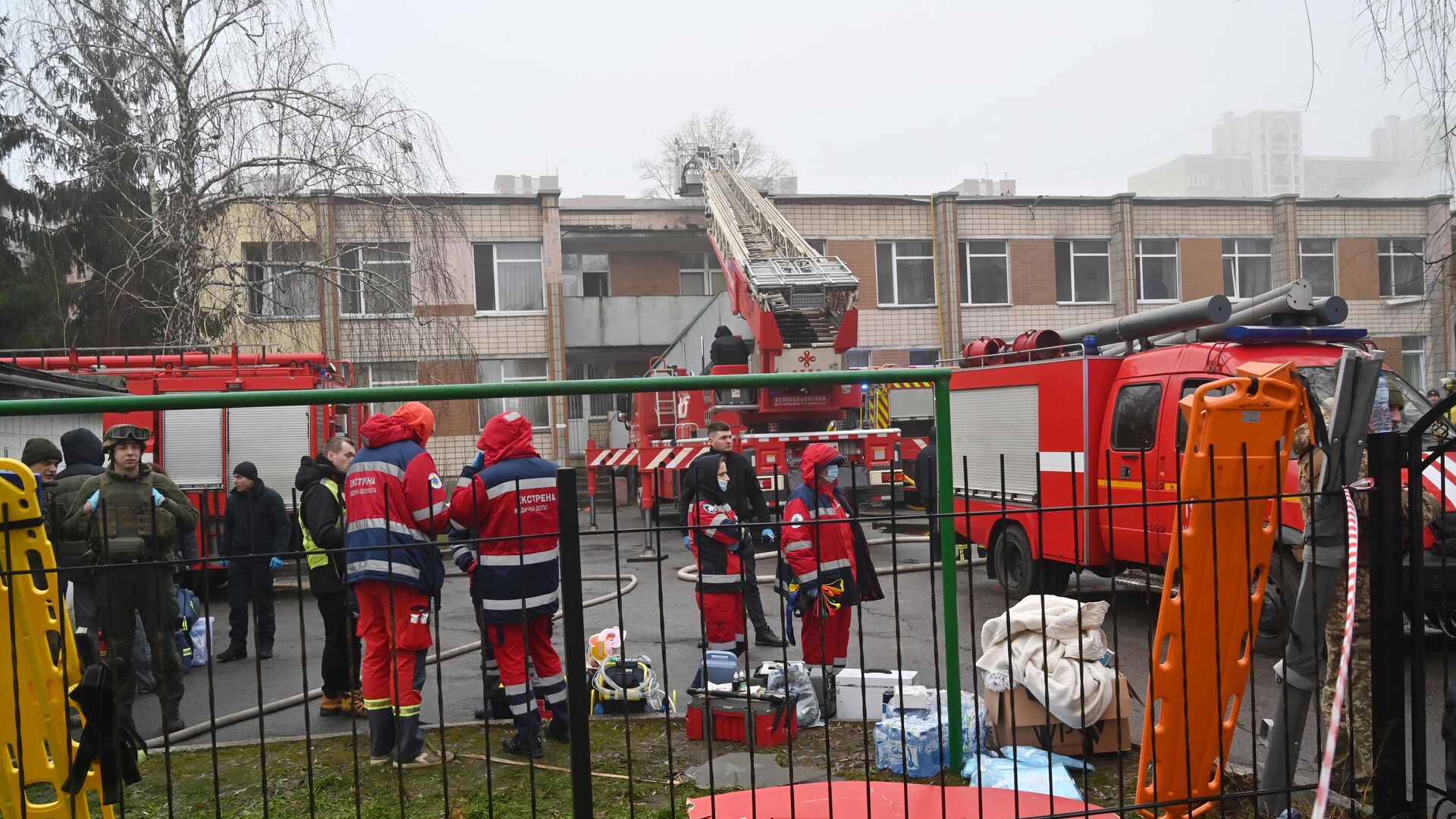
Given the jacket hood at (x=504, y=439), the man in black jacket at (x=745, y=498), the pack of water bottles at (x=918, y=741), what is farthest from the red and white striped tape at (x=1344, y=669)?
the man in black jacket at (x=745, y=498)

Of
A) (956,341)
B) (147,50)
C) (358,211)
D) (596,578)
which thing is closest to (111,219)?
(147,50)

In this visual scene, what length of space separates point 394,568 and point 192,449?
8.04 meters

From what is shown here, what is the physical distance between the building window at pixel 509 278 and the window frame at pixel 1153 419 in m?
21.3

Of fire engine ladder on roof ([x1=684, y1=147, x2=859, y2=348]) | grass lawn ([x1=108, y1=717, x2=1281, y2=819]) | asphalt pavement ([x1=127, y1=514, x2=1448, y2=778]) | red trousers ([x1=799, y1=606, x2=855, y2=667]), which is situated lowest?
asphalt pavement ([x1=127, y1=514, x2=1448, y2=778])

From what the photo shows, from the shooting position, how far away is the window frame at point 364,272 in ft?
47.7

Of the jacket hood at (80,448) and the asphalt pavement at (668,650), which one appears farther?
the jacket hood at (80,448)

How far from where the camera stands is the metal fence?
3.43 m

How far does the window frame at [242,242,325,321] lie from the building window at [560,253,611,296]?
1569 centimetres

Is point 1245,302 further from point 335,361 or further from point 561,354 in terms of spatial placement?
point 561,354

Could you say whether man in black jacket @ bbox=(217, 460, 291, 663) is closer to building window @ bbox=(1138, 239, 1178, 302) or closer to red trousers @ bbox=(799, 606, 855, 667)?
red trousers @ bbox=(799, 606, 855, 667)

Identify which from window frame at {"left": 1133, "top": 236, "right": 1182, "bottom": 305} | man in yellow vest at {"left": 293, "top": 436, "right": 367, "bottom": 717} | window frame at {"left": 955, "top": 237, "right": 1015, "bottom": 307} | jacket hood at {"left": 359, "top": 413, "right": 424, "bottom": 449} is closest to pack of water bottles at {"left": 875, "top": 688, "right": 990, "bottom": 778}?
jacket hood at {"left": 359, "top": 413, "right": 424, "bottom": 449}

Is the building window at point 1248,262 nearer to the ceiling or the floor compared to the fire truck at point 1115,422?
nearer to the ceiling

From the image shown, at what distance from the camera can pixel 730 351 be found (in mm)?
15500

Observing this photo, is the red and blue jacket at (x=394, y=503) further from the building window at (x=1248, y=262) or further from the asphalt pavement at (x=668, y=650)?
the building window at (x=1248, y=262)
